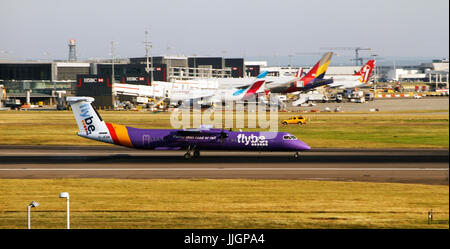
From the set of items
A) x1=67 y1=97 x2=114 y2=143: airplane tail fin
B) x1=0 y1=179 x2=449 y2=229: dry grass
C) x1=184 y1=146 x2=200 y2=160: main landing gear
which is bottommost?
x1=0 y1=179 x2=449 y2=229: dry grass

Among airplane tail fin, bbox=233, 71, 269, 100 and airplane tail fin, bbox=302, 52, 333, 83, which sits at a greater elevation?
airplane tail fin, bbox=302, 52, 333, 83

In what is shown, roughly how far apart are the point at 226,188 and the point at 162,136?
1672 cm

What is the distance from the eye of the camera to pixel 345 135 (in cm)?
7344

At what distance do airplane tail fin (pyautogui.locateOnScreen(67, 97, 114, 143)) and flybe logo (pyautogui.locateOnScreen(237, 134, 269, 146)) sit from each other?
13412mm

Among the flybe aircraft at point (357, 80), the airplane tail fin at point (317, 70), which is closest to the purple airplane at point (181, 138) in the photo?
the airplane tail fin at point (317, 70)

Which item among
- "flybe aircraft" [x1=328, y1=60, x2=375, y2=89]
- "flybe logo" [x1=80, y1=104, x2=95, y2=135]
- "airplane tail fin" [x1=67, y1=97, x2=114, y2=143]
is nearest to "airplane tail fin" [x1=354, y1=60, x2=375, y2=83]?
"flybe aircraft" [x1=328, y1=60, x2=375, y2=89]

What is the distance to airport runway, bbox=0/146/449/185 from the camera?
41.2 m

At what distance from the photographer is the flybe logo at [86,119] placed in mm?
51125

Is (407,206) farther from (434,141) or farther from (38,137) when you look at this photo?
(38,137)

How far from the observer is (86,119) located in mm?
51250

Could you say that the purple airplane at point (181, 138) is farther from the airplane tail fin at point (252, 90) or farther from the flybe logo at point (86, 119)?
the airplane tail fin at point (252, 90)

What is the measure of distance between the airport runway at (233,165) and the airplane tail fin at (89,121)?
2.53 meters

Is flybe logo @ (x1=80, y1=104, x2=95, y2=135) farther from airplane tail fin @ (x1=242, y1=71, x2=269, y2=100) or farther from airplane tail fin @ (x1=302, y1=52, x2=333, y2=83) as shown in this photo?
airplane tail fin @ (x1=302, y1=52, x2=333, y2=83)

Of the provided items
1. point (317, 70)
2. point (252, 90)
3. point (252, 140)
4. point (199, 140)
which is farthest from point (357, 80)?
point (199, 140)
